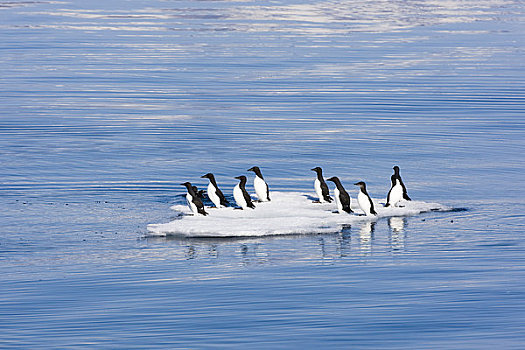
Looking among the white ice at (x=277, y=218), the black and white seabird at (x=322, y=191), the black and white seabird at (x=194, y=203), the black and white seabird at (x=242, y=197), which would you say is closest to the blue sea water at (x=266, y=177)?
the white ice at (x=277, y=218)

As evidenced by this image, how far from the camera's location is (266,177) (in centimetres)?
1997

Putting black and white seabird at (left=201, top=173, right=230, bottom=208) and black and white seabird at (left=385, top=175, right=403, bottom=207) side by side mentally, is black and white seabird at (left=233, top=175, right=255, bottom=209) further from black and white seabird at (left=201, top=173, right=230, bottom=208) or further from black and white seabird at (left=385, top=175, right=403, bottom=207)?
black and white seabird at (left=385, top=175, right=403, bottom=207)

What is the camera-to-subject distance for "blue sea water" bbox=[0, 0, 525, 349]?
35.7 feet

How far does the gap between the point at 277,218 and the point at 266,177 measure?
3974 mm

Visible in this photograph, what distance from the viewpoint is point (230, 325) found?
10.7 meters

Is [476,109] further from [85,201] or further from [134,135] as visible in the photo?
[85,201]

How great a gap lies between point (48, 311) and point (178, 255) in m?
3.08

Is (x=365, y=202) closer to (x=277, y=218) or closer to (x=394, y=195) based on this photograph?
(x=394, y=195)

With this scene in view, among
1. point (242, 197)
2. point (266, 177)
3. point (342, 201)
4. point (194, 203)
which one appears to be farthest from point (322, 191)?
point (266, 177)

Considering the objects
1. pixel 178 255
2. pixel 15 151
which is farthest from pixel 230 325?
pixel 15 151

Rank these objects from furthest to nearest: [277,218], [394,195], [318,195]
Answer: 1. [318,195]
2. [394,195]
3. [277,218]

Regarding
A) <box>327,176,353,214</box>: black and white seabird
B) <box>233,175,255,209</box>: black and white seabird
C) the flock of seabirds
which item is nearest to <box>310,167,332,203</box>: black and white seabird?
the flock of seabirds

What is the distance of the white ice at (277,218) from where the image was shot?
15195 mm

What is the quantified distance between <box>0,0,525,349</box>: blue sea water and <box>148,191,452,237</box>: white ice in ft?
0.96
